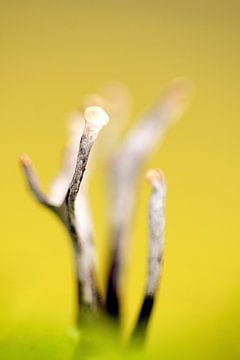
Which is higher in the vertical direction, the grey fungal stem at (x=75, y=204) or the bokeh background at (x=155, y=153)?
the grey fungal stem at (x=75, y=204)

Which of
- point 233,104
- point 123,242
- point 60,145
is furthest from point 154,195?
point 233,104

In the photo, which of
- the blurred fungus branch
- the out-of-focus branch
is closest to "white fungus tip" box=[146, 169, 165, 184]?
the blurred fungus branch

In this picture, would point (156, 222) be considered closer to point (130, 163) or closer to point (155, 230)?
point (155, 230)

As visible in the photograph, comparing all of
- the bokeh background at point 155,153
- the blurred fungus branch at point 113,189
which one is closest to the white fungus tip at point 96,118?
the blurred fungus branch at point 113,189

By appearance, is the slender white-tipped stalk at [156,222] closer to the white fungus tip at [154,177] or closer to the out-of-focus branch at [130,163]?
the white fungus tip at [154,177]

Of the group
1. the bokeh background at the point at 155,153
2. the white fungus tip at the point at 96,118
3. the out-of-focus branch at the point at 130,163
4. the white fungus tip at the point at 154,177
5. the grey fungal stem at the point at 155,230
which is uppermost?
the white fungus tip at the point at 96,118

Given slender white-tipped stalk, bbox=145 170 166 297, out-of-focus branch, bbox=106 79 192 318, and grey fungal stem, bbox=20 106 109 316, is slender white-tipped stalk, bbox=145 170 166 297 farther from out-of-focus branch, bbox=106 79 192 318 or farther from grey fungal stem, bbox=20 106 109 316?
out-of-focus branch, bbox=106 79 192 318

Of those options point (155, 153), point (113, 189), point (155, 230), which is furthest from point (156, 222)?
point (155, 153)
